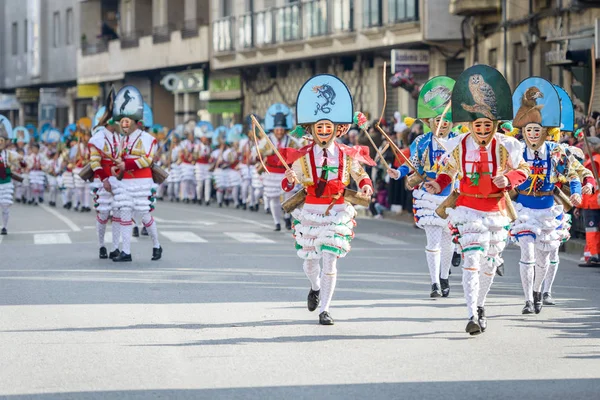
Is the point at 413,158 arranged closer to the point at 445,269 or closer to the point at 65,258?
the point at 445,269

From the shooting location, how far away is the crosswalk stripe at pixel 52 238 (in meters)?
21.3

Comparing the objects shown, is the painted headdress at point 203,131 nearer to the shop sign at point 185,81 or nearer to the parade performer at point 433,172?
the shop sign at point 185,81

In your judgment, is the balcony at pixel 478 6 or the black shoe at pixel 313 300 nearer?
the black shoe at pixel 313 300

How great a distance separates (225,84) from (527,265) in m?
39.3

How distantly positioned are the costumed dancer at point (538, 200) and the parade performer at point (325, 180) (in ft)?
5.29

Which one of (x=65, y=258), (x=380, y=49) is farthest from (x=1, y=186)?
(x=380, y=49)

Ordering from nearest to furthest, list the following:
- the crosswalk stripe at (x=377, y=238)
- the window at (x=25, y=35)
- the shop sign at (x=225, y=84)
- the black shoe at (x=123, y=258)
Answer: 1. the black shoe at (x=123, y=258)
2. the crosswalk stripe at (x=377, y=238)
3. the shop sign at (x=225, y=84)
4. the window at (x=25, y=35)

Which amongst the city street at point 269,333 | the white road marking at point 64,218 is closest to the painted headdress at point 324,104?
the city street at point 269,333

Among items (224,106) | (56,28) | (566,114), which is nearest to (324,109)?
(566,114)

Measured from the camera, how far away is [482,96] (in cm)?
1088

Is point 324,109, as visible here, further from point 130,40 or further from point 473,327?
point 130,40

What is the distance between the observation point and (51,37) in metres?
68.5

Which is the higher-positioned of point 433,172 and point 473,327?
point 433,172

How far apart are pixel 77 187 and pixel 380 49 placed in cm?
996
